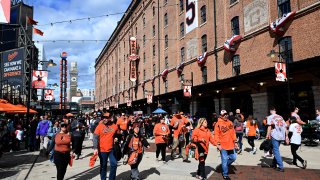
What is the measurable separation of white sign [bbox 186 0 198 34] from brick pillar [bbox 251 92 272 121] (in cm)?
1168

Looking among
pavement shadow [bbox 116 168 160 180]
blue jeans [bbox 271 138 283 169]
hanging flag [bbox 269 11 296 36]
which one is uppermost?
hanging flag [bbox 269 11 296 36]

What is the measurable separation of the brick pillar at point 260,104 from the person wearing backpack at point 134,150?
1419 centimetres

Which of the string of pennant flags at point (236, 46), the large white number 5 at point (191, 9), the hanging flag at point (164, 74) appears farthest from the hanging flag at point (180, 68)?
the large white number 5 at point (191, 9)

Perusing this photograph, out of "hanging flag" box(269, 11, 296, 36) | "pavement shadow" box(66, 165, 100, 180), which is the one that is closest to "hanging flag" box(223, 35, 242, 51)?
"hanging flag" box(269, 11, 296, 36)

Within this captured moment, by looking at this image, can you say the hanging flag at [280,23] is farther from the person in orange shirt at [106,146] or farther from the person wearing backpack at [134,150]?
the person in orange shirt at [106,146]

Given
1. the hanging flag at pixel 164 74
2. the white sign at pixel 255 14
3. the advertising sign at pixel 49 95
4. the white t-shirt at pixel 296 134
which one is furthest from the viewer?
the hanging flag at pixel 164 74

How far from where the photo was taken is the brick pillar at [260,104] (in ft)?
63.7

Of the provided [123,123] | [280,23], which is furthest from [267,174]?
[280,23]

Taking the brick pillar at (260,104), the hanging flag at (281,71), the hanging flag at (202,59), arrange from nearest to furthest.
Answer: the hanging flag at (281,71) → the brick pillar at (260,104) → the hanging flag at (202,59)

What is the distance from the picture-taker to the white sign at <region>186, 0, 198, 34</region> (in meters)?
28.8

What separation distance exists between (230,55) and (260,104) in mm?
5528

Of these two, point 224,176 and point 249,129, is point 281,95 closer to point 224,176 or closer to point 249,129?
point 249,129

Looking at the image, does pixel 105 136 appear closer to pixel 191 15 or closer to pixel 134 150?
pixel 134 150

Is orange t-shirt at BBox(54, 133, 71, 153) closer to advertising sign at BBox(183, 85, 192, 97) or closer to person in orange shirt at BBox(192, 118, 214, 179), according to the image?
person in orange shirt at BBox(192, 118, 214, 179)
